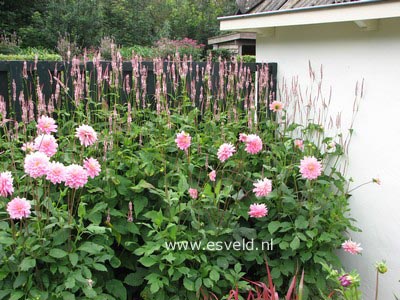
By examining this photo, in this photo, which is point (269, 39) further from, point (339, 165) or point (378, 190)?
point (378, 190)

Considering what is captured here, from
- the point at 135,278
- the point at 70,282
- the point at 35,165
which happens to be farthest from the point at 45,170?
the point at 135,278

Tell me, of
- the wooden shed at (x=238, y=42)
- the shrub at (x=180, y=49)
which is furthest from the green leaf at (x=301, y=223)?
the wooden shed at (x=238, y=42)

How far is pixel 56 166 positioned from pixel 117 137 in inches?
37.0

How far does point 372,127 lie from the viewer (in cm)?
313

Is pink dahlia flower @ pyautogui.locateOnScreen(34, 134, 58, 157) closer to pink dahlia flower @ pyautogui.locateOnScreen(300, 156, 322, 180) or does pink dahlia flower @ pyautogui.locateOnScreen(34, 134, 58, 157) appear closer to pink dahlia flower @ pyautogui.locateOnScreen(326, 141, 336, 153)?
pink dahlia flower @ pyautogui.locateOnScreen(300, 156, 322, 180)

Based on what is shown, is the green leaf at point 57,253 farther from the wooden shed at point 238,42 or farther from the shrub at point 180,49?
the wooden shed at point 238,42

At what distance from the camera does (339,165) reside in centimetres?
346

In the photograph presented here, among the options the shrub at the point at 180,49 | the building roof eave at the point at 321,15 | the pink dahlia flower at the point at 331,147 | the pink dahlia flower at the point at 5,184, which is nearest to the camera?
the pink dahlia flower at the point at 5,184

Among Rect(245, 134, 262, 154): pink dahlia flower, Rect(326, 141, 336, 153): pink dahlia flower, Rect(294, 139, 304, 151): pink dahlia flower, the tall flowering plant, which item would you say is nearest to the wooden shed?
Rect(326, 141, 336, 153): pink dahlia flower

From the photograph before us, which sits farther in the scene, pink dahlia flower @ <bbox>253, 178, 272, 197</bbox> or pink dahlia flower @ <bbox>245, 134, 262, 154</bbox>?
pink dahlia flower @ <bbox>245, 134, 262, 154</bbox>

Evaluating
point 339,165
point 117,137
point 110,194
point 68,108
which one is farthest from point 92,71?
point 339,165

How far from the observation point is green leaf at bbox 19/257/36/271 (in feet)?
6.93

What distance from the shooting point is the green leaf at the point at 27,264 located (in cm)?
211

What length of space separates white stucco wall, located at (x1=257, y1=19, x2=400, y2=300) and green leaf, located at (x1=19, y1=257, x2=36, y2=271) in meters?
2.18
